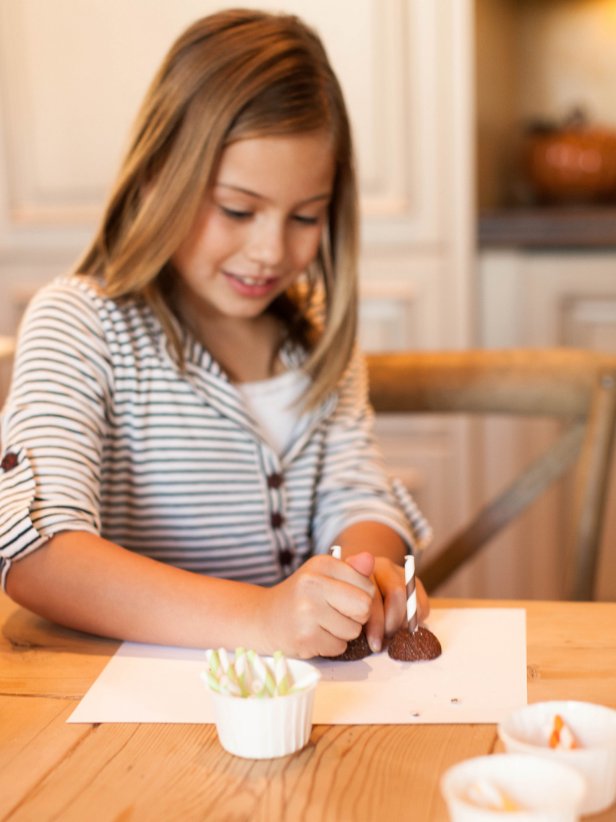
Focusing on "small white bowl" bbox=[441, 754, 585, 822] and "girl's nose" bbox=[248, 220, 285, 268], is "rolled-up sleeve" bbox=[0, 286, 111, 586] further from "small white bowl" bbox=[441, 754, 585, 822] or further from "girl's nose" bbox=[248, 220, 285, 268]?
"small white bowl" bbox=[441, 754, 585, 822]

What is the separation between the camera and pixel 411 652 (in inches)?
36.6

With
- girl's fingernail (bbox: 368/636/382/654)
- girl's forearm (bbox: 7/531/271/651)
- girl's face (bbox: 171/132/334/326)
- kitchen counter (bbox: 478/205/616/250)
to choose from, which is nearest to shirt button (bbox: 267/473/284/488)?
girl's face (bbox: 171/132/334/326)

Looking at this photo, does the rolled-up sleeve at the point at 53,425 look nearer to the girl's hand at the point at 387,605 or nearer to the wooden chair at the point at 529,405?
the girl's hand at the point at 387,605

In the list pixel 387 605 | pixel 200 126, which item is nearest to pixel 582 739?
pixel 387 605

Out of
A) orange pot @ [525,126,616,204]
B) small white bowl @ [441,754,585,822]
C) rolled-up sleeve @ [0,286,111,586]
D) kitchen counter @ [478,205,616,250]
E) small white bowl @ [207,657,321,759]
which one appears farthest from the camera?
orange pot @ [525,126,616,204]

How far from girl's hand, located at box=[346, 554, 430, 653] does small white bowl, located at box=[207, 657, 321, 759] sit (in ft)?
0.59

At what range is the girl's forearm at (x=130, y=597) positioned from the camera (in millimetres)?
964

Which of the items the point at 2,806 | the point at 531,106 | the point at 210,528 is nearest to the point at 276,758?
the point at 2,806

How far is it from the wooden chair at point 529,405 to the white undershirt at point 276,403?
5.9 inches

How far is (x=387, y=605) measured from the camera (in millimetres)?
1009

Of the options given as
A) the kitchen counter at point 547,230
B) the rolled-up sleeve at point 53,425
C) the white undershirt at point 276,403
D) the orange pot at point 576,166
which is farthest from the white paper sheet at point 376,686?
the orange pot at point 576,166

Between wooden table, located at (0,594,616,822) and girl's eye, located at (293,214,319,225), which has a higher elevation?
girl's eye, located at (293,214,319,225)

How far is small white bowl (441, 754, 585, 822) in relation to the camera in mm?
621

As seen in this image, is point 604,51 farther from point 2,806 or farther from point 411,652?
point 2,806
